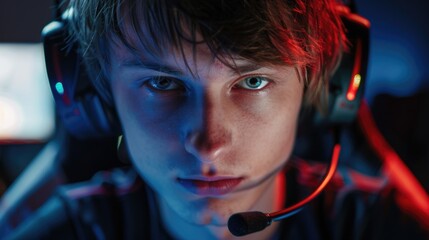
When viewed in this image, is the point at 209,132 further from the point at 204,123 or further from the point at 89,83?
the point at 89,83

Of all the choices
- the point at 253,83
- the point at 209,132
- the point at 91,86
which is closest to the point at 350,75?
the point at 253,83

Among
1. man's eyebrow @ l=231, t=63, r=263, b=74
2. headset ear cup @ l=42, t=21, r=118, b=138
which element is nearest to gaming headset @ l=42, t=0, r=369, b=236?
headset ear cup @ l=42, t=21, r=118, b=138

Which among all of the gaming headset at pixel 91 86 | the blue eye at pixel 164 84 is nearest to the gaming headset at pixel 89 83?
the gaming headset at pixel 91 86

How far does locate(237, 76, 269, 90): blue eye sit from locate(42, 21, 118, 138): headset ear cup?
0.28m

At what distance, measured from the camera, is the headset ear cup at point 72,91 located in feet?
Answer: 2.93

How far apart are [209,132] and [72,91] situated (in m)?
0.29

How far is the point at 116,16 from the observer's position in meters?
0.78

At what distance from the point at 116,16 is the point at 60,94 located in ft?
0.70

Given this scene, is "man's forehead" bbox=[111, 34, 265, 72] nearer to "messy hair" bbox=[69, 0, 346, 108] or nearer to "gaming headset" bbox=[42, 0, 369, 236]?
"messy hair" bbox=[69, 0, 346, 108]

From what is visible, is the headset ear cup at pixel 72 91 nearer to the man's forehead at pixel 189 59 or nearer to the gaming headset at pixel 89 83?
the gaming headset at pixel 89 83

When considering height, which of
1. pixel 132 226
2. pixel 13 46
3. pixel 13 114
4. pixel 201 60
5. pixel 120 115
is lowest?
pixel 13 114

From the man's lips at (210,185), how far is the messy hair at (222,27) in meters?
0.22

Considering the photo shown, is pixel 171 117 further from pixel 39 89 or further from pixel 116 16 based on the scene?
pixel 39 89

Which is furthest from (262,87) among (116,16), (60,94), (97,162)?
(97,162)
